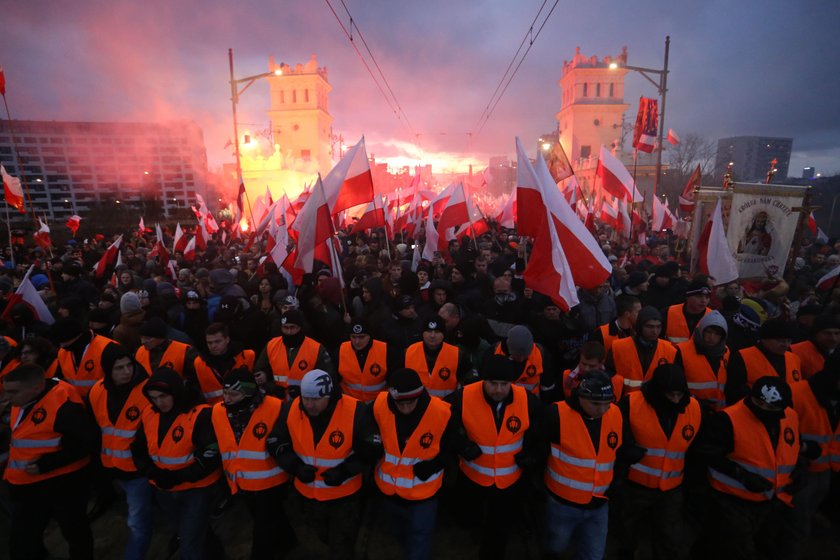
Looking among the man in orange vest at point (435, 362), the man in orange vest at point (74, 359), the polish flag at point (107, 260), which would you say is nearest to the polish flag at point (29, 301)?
the man in orange vest at point (74, 359)

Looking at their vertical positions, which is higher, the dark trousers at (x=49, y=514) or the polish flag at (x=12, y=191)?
the polish flag at (x=12, y=191)

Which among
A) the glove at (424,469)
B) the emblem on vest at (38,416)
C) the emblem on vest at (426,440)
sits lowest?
the glove at (424,469)

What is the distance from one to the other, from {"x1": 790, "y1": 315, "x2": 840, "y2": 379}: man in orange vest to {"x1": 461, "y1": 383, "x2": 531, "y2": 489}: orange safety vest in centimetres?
275

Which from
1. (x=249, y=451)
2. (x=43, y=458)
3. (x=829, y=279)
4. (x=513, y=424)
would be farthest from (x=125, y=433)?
(x=829, y=279)

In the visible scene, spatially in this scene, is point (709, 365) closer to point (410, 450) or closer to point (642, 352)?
point (642, 352)

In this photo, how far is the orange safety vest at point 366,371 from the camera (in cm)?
403

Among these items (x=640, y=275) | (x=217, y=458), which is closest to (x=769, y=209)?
(x=640, y=275)

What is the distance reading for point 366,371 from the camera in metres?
4.02

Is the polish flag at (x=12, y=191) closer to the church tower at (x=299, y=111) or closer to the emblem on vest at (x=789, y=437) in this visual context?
the emblem on vest at (x=789, y=437)

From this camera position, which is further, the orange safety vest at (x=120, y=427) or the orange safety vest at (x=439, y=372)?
the orange safety vest at (x=439, y=372)

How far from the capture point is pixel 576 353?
4.54m

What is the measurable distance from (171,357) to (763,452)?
4785 millimetres

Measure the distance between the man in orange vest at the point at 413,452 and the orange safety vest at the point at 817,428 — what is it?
2601mm

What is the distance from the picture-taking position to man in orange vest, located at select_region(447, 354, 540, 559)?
2.98m
